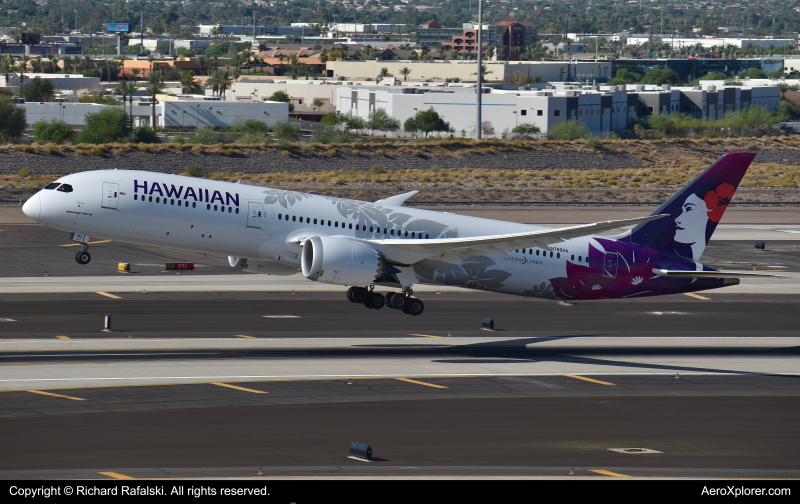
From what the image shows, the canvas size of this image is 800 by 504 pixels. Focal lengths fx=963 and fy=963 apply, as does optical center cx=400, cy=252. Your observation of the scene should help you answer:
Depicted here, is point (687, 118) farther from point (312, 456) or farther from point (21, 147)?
point (312, 456)

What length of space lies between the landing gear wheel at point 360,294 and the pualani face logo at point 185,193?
6.53 meters

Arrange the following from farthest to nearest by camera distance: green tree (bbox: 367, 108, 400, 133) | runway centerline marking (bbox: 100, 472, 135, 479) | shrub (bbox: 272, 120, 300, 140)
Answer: green tree (bbox: 367, 108, 400, 133), shrub (bbox: 272, 120, 300, 140), runway centerline marking (bbox: 100, 472, 135, 479)

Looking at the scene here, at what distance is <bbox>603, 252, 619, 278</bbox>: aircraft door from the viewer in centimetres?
4575

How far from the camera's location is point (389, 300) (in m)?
42.3

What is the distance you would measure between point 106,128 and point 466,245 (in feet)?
404

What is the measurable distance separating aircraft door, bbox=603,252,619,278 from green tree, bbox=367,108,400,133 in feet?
462

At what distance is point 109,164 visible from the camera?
115 metres

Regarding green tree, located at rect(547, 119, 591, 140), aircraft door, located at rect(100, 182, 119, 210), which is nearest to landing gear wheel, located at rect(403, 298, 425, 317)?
aircraft door, located at rect(100, 182, 119, 210)

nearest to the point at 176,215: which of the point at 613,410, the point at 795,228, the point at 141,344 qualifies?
the point at 141,344

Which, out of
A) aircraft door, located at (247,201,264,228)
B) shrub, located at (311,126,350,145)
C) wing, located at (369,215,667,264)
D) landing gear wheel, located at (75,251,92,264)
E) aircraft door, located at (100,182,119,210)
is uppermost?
shrub, located at (311,126,350,145)

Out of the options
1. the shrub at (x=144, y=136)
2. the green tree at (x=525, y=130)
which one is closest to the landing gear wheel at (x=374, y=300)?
the shrub at (x=144, y=136)

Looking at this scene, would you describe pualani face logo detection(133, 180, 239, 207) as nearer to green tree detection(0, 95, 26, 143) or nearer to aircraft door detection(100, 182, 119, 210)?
aircraft door detection(100, 182, 119, 210)

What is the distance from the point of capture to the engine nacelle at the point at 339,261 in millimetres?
39688

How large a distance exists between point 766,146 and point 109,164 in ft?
342
